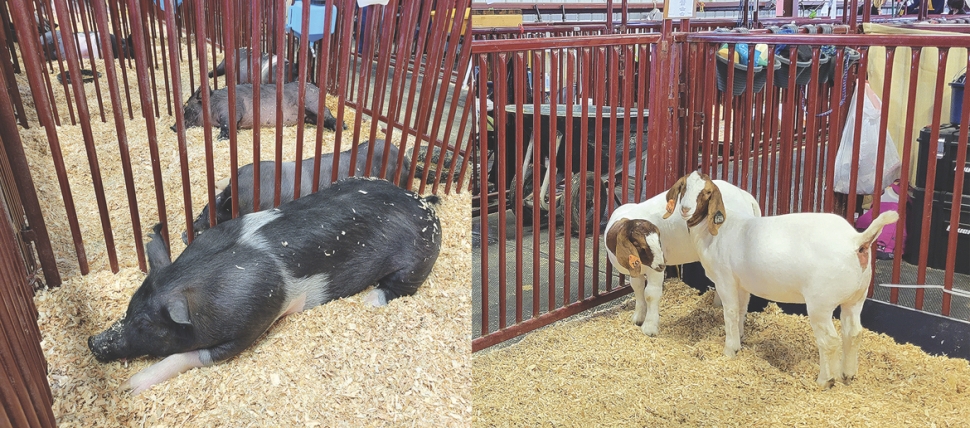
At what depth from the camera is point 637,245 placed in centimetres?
205

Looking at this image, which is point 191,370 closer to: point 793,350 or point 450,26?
point 793,350

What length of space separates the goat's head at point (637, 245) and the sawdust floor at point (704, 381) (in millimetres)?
293

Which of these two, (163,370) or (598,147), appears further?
(598,147)

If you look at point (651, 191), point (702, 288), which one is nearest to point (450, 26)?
point (651, 191)

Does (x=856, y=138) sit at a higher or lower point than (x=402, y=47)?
lower

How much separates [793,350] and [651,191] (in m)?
0.83

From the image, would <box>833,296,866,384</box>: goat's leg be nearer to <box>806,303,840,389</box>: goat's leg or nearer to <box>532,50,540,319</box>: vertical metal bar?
<box>806,303,840,389</box>: goat's leg

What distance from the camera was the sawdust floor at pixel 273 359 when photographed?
1.72 metres

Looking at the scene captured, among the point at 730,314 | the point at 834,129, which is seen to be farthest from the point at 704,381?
the point at 834,129

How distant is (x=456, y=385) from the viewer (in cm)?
195

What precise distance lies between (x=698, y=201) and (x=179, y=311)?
4.81ft

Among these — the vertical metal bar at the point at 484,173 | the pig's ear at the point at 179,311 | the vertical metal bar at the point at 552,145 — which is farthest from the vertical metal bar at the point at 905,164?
the pig's ear at the point at 179,311

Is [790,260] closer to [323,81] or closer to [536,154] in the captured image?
[536,154]

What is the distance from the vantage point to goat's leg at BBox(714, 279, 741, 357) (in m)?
2.01
